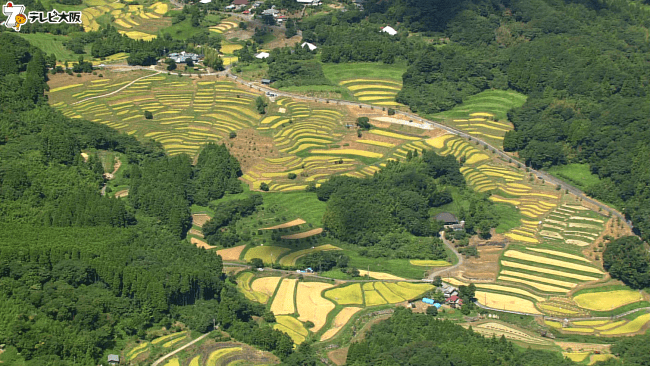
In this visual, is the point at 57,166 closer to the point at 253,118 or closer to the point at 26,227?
the point at 26,227

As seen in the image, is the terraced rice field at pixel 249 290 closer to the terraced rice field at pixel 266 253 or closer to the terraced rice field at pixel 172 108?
the terraced rice field at pixel 266 253

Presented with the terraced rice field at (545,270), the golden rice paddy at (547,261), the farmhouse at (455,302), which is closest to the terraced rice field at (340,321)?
the farmhouse at (455,302)

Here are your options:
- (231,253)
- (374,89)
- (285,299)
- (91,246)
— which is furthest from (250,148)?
(91,246)

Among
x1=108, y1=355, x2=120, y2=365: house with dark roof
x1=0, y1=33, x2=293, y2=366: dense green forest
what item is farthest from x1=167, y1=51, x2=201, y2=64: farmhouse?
x1=108, y1=355, x2=120, y2=365: house with dark roof

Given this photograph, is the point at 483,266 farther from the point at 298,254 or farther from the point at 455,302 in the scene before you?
the point at 298,254

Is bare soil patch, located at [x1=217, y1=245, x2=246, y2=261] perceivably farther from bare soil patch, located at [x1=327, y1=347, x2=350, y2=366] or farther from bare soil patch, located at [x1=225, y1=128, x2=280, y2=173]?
bare soil patch, located at [x1=327, y1=347, x2=350, y2=366]

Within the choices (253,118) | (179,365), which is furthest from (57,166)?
→ (179,365)

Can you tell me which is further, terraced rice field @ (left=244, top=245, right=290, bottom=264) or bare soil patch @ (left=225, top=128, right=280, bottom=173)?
bare soil patch @ (left=225, top=128, right=280, bottom=173)
